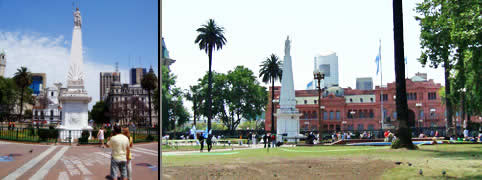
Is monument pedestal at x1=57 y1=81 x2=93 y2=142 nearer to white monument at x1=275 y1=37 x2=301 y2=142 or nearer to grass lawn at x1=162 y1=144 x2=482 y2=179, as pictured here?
grass lawn at x1=162 y1=144 x2=482 y2=179

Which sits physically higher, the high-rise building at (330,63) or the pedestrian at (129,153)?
the high-rise building at (330,63)

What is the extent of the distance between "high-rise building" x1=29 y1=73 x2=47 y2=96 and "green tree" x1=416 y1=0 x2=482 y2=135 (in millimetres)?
14129

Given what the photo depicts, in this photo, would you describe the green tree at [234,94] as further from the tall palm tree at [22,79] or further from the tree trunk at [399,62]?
the tall palm tree at [22,79]

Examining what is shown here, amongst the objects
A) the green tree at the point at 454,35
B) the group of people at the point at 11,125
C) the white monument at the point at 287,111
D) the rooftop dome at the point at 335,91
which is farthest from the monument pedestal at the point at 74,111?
the rooftop dome at the point at 335,91

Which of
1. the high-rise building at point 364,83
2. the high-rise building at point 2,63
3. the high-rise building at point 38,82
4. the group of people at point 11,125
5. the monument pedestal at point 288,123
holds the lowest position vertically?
the monument pedestal at point 288,123

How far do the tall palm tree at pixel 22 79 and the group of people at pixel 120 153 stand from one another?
3.68 feet

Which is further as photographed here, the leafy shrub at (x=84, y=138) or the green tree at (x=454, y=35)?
the green tree at (x=454, y=35)

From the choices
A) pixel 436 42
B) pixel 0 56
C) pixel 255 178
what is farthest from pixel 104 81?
pixel 436 42

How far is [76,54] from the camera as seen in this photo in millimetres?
5859

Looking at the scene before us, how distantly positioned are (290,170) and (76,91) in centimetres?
742

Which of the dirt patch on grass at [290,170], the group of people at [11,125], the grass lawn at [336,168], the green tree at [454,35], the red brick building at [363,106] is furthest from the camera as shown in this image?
the red brick building at [363,106]

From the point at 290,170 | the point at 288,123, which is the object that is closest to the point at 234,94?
the point at 288,123

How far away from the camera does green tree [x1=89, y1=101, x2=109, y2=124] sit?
5.84 m

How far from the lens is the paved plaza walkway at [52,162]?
557cm
